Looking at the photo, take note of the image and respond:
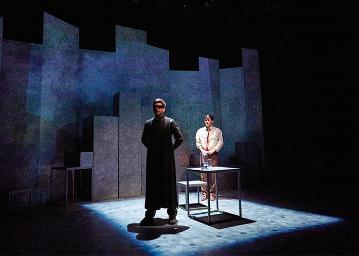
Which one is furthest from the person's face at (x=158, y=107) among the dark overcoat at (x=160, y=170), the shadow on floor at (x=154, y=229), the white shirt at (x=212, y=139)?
the white shirt at (x=212, y=139)

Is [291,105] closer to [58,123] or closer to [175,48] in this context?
[175,48]

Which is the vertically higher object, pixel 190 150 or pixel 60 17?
pixel 60 17

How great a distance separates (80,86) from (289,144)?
596 cm

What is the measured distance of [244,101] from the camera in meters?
7.97

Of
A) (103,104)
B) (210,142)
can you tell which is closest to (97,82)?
(103,104)

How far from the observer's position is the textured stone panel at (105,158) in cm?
579

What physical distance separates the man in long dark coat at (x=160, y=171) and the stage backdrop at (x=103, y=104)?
2486 mm

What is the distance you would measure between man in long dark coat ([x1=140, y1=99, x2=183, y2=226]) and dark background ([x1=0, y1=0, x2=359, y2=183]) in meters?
4.06

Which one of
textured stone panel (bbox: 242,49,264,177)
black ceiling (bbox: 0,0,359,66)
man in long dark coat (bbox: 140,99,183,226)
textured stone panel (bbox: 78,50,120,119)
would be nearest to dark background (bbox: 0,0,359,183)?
black ceiling (bbox: 0,0,359,66)

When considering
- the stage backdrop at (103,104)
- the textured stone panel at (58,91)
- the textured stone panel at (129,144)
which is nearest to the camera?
the stage backdrop at (103,104)

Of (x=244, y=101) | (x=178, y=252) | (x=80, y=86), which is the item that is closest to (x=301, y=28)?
(x=244, y=101)

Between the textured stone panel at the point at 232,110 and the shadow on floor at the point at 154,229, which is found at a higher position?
the textured stone panel at the point at 232,110

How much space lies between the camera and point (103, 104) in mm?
6684

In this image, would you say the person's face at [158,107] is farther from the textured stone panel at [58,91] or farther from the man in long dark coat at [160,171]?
the textured stone panel at [58,91]
